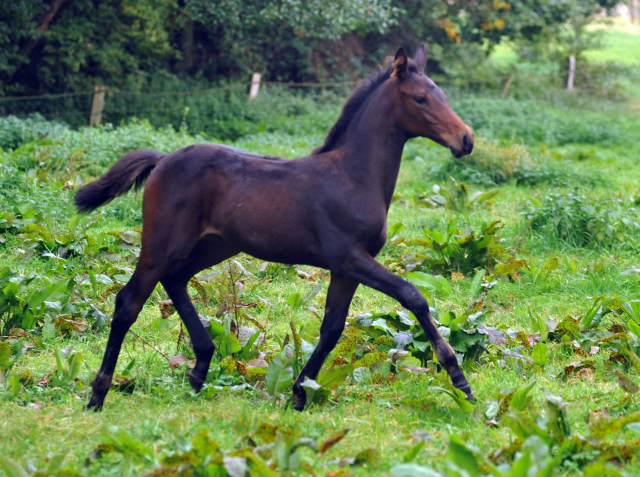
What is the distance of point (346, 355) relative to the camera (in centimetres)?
441

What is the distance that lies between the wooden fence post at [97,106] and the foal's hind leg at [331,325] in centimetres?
1214

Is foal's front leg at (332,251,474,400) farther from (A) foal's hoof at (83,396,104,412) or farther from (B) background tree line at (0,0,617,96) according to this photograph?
(B) background tree line at (0,0,617,96)

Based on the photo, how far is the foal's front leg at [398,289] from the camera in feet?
11.7

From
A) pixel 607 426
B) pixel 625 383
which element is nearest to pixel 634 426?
pixel 607 426

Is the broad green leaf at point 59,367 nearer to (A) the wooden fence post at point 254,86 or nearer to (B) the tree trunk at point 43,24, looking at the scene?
(B) the tree trunk at point 43,24

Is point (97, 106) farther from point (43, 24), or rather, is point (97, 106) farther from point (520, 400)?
point (520, 400)

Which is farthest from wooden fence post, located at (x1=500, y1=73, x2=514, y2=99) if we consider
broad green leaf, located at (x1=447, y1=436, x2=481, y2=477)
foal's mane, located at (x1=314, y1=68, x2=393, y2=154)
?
broad green leaf, located at (x1=447, y1=436, x2=481, y2=477)

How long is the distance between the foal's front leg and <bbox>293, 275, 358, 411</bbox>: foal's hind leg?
0.25m

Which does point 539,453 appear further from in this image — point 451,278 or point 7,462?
point 451,278

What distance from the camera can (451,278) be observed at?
20.7ft

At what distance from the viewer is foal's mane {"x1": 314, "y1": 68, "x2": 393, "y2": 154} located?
3.91 metres

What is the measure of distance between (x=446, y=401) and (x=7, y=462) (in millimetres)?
2244

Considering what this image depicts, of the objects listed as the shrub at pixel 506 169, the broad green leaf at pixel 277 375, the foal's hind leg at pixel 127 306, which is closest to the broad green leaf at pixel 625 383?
the broad green leaf at pixel 277 375

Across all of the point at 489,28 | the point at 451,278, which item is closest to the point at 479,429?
the point at 451,278
